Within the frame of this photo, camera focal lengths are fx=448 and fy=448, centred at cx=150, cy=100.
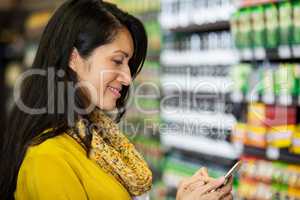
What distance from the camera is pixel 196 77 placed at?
143 inches

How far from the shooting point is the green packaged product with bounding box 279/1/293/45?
2689 mm

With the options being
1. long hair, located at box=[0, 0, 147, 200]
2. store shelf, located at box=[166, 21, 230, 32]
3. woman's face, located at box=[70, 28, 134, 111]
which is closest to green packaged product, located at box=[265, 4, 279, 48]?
store shelf, located at box=[166, 21, 230, 32]

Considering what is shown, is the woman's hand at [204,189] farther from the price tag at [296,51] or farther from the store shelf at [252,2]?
the store shelf at [252,2]

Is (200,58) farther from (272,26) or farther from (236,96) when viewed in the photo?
(272,26)

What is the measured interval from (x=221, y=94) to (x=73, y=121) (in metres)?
1.87

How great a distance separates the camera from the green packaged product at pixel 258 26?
2873 mm

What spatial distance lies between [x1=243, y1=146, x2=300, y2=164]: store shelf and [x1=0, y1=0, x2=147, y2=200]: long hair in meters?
1.51

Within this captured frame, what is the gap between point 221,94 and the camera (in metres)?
3.37

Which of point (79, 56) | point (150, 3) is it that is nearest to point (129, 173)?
point (79, 56)

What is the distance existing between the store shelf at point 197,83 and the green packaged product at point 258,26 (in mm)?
420

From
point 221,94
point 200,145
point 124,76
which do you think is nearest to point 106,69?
point 124,76

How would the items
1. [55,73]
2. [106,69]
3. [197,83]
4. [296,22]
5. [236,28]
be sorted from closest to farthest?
[55,73] < [106,69] < [296,22] < [236,28] < [197,83]

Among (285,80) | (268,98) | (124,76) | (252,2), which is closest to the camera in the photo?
(124,76)

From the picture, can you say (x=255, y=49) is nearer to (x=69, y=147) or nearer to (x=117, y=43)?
(x=117, y=43)
